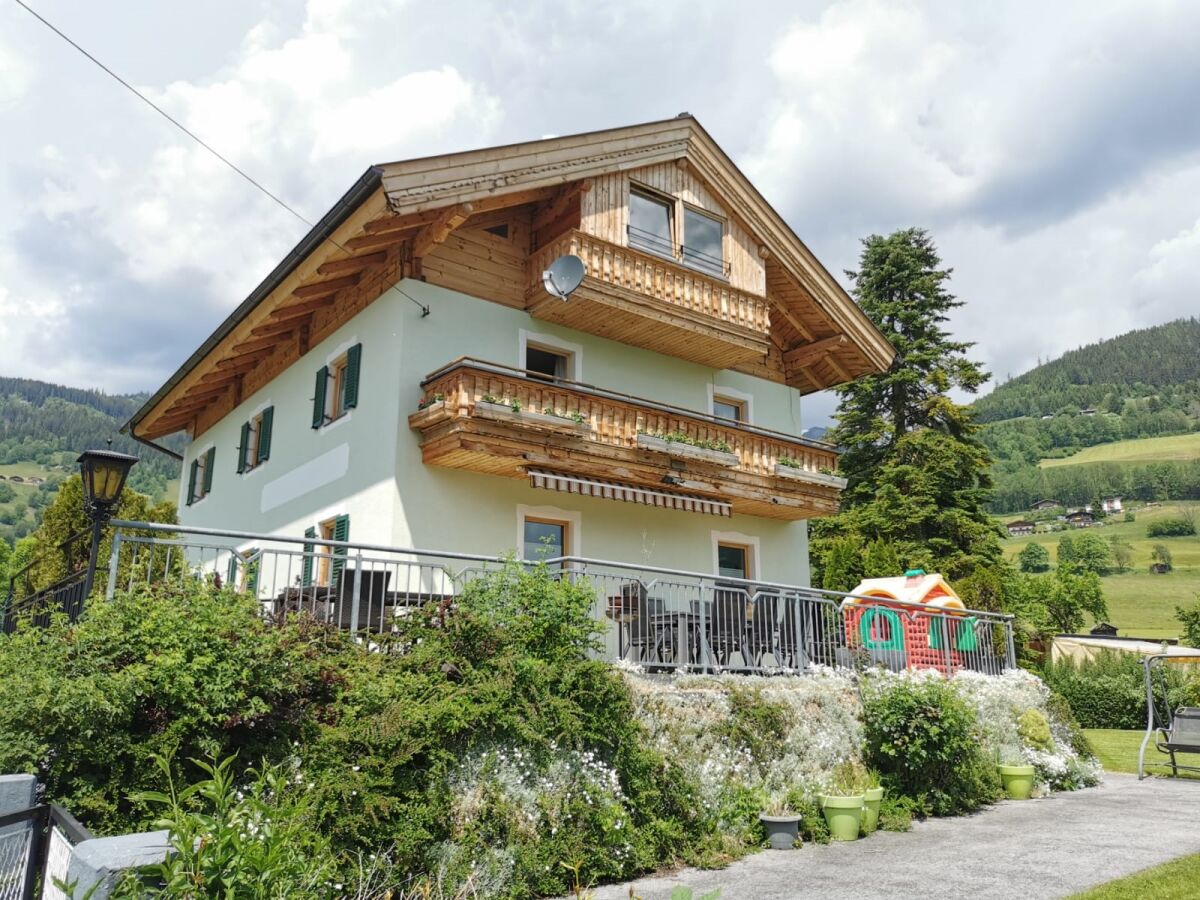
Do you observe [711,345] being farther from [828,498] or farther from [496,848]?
[496,848]

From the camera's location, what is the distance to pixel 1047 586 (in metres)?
52.4

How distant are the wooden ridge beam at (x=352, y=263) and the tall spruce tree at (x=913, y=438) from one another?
2153 centimetres

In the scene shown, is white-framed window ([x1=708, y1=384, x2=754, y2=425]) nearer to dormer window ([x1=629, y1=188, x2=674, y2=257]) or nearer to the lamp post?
dormer window ([x1=629, y1=188, x2=674, y2=257])

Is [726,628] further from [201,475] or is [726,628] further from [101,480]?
[201,475]

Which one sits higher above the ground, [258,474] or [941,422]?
[941,422]

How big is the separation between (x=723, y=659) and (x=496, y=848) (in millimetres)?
4943

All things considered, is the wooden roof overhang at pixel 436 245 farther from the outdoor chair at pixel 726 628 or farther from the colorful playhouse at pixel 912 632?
the outdoor chair at pixel 726 628

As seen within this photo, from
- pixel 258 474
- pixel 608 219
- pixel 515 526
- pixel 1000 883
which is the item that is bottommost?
pixel 1000 883

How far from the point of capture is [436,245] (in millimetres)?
14789

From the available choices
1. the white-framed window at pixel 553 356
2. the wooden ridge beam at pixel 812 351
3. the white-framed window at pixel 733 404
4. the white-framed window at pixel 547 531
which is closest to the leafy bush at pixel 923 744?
the white-framed window at pixel 547 531

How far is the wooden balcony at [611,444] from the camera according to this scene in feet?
44.2

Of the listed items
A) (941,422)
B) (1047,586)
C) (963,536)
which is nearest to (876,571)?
(963,536)

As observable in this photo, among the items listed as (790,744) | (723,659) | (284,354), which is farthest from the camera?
(284,354)

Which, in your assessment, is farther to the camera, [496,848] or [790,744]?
[790,744]
